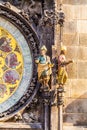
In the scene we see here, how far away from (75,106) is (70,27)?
1201 mm

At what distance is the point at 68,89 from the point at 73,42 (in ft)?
2.36

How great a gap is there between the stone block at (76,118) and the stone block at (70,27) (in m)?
1.25

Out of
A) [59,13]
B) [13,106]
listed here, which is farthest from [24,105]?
[59,13]

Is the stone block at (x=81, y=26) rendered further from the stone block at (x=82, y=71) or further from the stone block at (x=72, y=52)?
the stone block at (x=82, y=71)

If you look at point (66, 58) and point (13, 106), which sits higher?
point (66, 58)

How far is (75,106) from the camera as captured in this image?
30.3ft

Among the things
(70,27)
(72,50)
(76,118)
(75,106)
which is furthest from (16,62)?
(76,118)

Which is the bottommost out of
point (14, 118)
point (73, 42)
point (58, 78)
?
point (14, 118)

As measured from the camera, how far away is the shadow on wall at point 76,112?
9.18 m

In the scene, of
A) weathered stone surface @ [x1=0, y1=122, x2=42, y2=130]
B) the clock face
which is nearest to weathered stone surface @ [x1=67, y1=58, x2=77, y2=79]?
the clock face

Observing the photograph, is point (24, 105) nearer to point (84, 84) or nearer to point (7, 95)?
point (7, 95)

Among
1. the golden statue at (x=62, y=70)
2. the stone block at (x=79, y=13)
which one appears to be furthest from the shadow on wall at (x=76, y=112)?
the stone block at (x=79, y=13)

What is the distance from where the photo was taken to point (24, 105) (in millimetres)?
9133

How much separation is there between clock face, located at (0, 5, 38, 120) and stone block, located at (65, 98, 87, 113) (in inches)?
20.7
